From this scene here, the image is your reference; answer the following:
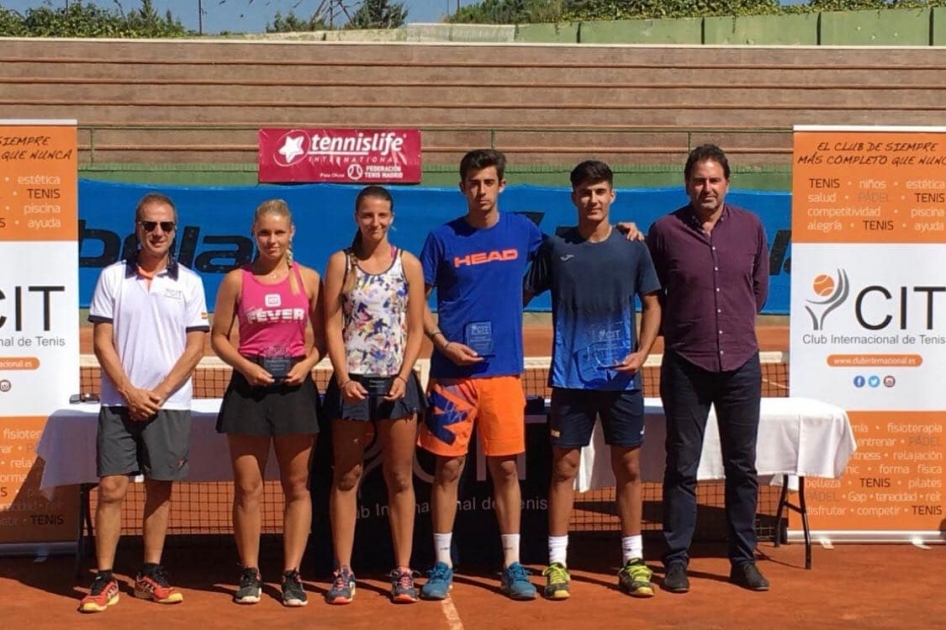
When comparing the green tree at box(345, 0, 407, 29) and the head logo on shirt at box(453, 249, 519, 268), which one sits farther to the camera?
the green tree at box(345, 0, 407, 29)

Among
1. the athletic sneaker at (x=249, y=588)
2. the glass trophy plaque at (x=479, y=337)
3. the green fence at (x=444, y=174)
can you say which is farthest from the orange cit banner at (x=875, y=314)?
the green fence at (x=444, y=174)

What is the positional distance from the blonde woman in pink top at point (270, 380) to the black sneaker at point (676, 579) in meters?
1.79

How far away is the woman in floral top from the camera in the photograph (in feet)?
19.4

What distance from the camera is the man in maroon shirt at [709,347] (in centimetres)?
620

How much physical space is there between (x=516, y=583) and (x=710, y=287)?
5.62 feet

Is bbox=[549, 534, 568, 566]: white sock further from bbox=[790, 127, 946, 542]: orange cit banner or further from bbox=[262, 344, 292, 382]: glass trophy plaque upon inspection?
bbox=[790, 127, 946, 542]: orange cit banner

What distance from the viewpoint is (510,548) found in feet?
20.3

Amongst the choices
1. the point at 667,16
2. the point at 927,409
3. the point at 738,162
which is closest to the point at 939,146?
the point at 927,409

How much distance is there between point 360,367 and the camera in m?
5.91

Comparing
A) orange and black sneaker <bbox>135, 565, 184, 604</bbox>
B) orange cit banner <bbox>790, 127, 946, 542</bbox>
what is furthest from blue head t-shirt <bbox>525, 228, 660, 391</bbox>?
orange and black sneaker <bbox>135, 565, 184, 604</bbox>

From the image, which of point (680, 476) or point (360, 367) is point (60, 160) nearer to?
point (360, 367)

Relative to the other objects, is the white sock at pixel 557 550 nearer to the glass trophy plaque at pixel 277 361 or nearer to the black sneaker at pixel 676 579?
the black sneaker at pixel 676 579

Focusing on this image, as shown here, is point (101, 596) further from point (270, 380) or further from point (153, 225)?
point (153, 225)

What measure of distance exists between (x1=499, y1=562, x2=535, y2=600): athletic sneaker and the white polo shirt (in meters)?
1.77
